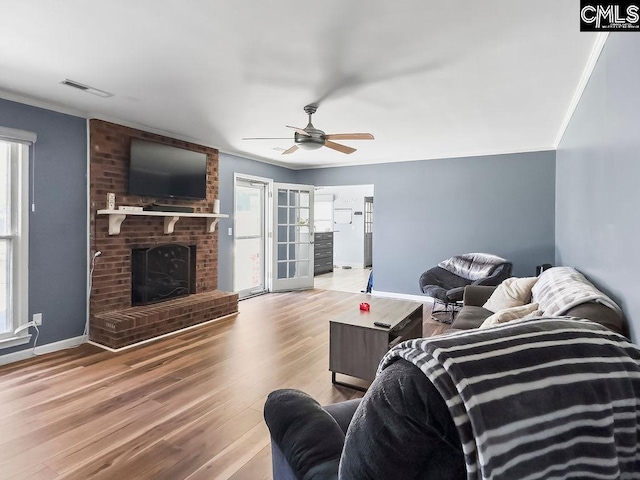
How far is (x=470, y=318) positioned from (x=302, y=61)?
2.43 m

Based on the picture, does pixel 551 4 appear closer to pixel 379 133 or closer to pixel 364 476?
pixel 364 476

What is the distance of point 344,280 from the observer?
25.7ft

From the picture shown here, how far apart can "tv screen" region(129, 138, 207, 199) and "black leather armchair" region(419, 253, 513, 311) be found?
331cm

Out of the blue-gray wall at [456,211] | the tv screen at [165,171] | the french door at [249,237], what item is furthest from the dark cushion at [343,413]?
the blue-gray wall at [456,211]

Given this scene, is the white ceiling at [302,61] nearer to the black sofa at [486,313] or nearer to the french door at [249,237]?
the black sofa at [486,313]

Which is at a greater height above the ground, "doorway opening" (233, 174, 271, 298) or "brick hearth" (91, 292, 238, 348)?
"doorway opening" (233, 174, 271, 298)

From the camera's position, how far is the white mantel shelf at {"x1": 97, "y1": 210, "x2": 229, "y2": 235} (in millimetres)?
3716

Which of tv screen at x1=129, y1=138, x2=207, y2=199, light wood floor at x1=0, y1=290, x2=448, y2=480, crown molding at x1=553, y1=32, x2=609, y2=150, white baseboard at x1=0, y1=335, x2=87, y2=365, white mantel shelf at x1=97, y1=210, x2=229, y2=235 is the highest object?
crown molding at x1=553, y1=32, x2=609, y2=150

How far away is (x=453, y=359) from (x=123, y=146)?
→ 4.23m

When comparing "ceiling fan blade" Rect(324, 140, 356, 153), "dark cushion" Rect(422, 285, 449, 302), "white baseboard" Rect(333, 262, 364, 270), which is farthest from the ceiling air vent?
"white baseboard" Rect(333, 262, 364, 270)

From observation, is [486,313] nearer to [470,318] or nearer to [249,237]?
[470,318]

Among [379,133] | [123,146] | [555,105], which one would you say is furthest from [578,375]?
[123,146]

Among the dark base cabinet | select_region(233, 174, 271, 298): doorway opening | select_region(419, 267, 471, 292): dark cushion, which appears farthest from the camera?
the dark base cabinet

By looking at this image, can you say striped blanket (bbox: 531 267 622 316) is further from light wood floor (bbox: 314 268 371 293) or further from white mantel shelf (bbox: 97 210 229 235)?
light wood floor (bbox: 314 268 371 293)
